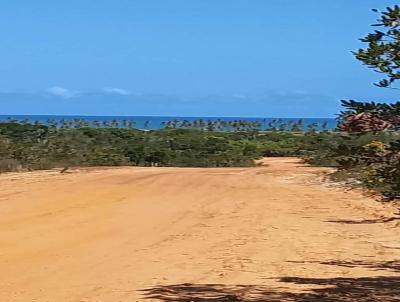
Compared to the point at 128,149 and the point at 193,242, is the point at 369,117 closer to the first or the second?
the point at 193,242

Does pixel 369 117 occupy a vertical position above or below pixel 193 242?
above

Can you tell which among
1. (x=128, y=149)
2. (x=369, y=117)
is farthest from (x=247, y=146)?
(x=369, y=117)

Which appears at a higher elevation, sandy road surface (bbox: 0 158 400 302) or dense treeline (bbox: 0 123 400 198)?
dense treeline (bbox: 0 123 400 198)

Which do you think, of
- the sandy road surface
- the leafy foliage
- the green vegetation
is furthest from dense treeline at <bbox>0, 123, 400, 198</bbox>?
the leafy foliage

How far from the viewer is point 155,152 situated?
39812 millimetres

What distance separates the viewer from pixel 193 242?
47.3 ft

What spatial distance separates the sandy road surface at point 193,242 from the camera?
10.1m

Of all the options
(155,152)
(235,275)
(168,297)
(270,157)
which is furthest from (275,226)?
(270,157)

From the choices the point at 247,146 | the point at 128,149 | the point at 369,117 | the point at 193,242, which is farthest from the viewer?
the point at 247,146

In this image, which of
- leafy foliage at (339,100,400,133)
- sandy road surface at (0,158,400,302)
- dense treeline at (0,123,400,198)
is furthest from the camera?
dense treeline at (0,123,400,198)

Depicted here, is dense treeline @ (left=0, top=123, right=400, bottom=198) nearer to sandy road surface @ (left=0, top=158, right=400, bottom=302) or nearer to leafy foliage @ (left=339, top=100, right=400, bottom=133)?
sandy road surface @ (left=0, top=158, right=400, bottom=302)

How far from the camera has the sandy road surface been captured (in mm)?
10062

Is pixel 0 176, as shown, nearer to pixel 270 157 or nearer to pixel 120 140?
pixel 120 140

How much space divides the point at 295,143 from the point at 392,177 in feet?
150
